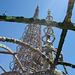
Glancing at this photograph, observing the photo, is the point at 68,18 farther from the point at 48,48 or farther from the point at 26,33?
the point at 26,33

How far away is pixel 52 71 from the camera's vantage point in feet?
19.4

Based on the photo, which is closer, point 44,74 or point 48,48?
point 44,74

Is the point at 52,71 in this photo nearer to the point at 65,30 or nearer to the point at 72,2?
the point at 65,30

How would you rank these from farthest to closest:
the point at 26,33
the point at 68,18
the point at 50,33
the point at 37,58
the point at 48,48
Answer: the point at 26,33 < the point at 50,33 < the point at 37,58 < the point at 48,48 < the point at 68,18

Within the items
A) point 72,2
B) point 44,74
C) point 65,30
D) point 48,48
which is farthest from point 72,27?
point 48,48

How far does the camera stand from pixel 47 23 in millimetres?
4480

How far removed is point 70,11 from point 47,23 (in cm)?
95

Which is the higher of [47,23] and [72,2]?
[72,2]

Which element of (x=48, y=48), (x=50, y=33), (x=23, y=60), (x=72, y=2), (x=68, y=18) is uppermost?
(x=72, y=2)

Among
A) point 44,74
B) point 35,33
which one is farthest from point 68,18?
point 35,33

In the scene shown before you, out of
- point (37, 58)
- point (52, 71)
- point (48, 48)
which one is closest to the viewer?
point (52, 71)

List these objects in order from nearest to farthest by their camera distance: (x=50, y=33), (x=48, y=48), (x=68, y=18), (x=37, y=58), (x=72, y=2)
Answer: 1. (x=72, y=2)
2. (x=68, y=18)
3. (x=48, y=48)
4. (x=37, y=58)
5. (x=50, y=33)

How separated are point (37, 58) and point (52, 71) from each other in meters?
2.98

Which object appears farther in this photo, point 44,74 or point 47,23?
point 44,74
